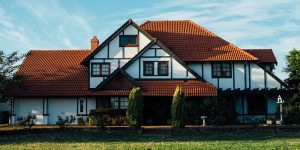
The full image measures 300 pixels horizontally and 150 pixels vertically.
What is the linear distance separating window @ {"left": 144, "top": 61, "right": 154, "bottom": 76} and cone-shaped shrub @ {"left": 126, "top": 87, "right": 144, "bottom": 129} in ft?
18.5

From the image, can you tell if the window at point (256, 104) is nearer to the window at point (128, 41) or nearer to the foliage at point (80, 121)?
the window at point (128, 41)

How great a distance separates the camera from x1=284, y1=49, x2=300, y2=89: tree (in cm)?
3572

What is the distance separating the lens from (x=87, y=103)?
33594mm

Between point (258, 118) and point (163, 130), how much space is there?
1106 cm

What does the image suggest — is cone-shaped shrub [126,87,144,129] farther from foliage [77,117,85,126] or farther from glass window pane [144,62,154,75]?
foliage [77,117,85,126]

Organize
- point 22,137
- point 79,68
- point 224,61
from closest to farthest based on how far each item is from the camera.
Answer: point 22,137 < point 224,61 < point 79,68

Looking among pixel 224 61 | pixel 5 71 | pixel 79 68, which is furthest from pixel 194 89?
pixel 5 71

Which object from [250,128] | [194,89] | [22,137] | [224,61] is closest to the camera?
[22,137]

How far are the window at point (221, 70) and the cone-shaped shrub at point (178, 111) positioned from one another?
7311 millimetres

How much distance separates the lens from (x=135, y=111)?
27.3 m

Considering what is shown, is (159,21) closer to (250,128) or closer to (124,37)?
(124,37)

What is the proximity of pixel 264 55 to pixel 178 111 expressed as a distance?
41.4 feet

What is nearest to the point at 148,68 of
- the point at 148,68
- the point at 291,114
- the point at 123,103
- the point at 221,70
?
the point at 148,68

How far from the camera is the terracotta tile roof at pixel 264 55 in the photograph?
35412mm
